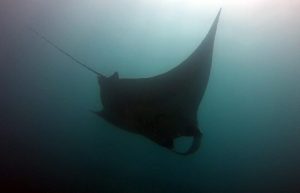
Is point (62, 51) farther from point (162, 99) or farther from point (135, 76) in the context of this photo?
point (162, 99)

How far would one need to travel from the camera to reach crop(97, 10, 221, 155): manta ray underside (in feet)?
5.22

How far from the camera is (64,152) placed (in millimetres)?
1679

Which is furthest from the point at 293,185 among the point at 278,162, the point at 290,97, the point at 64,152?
the point at 64,152

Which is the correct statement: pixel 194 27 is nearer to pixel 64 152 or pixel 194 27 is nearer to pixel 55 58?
pixel 55 58

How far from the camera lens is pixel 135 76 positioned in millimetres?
1603

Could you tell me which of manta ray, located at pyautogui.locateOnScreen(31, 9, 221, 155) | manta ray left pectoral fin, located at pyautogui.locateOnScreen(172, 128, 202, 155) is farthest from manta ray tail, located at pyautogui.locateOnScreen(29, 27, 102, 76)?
manta ray left pectoral fin, located at pyautogui.locateOnScreen(172, 128, 202, 155)

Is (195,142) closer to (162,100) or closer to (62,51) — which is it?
(162,100)

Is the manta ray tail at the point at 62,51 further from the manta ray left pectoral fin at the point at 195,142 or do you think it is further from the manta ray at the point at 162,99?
the manta ray left pectoral fin at the point at 195,142

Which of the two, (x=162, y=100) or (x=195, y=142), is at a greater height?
(x=162, y=100)

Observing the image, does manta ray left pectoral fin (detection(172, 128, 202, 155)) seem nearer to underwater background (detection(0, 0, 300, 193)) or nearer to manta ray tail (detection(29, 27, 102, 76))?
underwater background (detection(0, 0, 300, 193))

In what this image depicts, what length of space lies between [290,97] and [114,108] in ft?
3.28

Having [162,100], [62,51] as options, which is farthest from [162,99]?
[62,51]

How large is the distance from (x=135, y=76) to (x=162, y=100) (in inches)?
8.0

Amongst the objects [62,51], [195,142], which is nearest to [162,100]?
[195,142]
